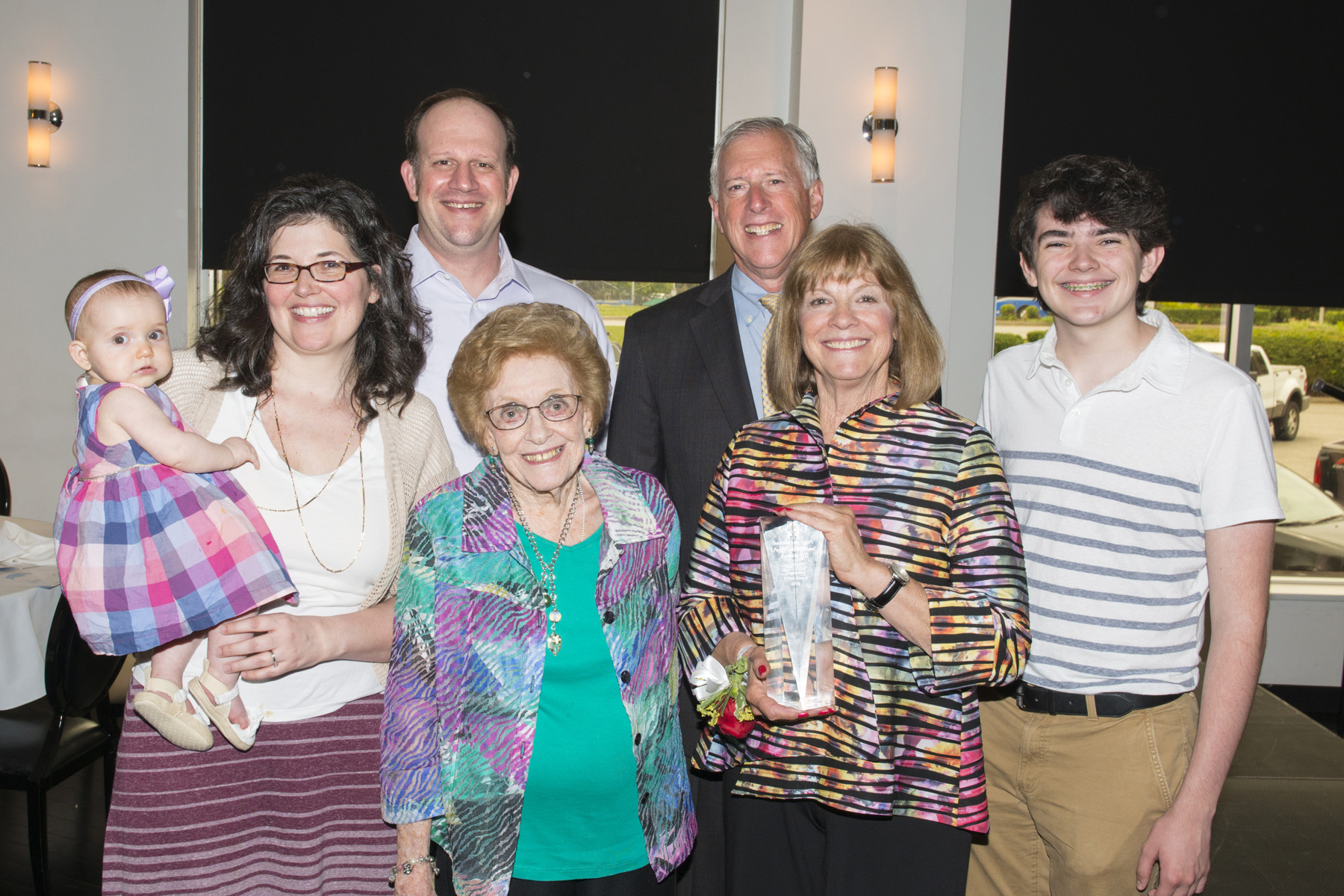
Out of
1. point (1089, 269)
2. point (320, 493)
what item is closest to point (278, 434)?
point (320, 493)

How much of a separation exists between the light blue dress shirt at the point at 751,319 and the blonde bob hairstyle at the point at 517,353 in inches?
29.2

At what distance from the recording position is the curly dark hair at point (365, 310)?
1944mm

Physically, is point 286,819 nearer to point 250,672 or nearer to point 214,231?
point 250,672

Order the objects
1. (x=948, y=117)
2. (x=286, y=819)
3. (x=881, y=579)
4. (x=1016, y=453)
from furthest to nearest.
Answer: (x=948, y=117) < (x=1016, y=453) < (x=286, y=819) < (x=881, y=579)

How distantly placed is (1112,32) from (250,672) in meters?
5.54

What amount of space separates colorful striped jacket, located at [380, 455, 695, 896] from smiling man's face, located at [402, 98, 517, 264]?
130 centimetres

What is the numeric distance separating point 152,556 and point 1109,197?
87.2 inches

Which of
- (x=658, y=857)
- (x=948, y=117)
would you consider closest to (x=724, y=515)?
(x=658, y=857)

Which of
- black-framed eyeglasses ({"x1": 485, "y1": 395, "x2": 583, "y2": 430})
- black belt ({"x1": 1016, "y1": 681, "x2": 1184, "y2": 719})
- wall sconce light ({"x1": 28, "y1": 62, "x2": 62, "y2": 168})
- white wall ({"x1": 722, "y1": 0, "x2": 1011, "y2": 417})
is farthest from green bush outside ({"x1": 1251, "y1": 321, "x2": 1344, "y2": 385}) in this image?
wall sconce light ({"x1": 28, "y1": 62, "x2": 62, "y2": 168})

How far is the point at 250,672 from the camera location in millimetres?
1766

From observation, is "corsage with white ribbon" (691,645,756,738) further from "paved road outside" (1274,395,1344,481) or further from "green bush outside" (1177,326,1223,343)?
"paved road outside" (1274,395,1344,481)

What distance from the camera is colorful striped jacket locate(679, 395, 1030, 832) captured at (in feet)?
5.25

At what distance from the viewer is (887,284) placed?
1.80 meters

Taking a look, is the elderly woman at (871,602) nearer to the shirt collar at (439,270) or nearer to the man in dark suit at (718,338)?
the man in dark suit at (718,338)
